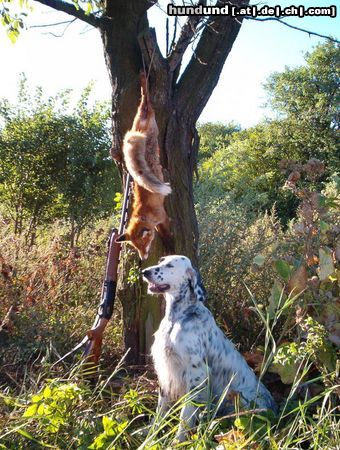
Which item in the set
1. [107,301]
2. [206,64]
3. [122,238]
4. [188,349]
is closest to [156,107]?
[206,64]

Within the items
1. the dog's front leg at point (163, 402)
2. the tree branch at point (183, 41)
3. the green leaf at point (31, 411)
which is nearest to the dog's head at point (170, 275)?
the dog's front leg at point (163, 402)

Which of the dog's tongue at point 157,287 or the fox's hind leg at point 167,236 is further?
the fox's hind leg at point 167,236

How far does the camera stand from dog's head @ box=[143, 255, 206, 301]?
3531 millimetres

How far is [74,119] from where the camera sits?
414 inches

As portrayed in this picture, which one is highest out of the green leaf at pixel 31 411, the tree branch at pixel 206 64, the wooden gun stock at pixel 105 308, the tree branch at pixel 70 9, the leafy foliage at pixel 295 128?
the leafy foliage at pixel 295 128

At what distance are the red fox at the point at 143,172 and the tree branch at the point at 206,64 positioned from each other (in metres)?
0.63

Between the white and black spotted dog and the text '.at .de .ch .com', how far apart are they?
2.09 meters

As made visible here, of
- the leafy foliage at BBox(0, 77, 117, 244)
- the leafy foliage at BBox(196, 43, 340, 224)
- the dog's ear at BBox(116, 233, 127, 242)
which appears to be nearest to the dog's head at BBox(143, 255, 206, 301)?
the dog's ear at BBox(116, 233, 127, 242)

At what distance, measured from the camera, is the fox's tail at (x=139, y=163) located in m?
3.51

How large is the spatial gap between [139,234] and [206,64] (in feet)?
5.46

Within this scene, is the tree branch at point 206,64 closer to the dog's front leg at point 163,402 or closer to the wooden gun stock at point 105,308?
the wooden gun stock at point 105,308

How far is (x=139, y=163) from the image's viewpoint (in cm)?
357

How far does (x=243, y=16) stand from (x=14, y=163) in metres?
6.88

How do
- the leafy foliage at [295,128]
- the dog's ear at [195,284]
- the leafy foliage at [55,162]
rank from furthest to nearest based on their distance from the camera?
the leafy foliage at [295,128] < the leafy foliage at [55,162] < the dog's ear at [195,284]
